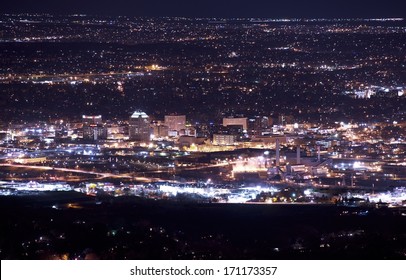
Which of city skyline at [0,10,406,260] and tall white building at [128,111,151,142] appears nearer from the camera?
city skyline at [0,10,406,260]

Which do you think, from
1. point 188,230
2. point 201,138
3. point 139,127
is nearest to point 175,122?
point 139,127

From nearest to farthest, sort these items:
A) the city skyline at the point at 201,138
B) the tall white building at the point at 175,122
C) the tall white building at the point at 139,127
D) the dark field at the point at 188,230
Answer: the dark field at the point at 188,230
the city skyline at the point at 201,138
the tall white building at the point at 139,127
the tall white building at the point at 175,122

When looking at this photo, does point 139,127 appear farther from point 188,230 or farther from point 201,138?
point 188,230

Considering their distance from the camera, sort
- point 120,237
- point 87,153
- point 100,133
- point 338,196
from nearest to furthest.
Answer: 1. point 120,237
2. point 338,196
3. point 87,153
4. point 100,133

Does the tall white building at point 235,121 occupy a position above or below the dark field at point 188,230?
above

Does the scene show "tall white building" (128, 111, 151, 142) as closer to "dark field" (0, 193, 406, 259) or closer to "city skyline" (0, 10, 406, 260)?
"city skyline" (0, 10, 406, 260)

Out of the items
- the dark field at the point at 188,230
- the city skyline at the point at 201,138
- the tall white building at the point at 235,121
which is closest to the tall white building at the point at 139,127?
the city skyline at the point at 201,138

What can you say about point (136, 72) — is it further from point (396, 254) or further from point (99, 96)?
point (396, 254)

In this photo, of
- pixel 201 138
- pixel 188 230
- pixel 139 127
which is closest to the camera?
pixel 188 230

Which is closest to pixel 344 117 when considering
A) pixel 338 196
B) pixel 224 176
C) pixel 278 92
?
pixel 278 92

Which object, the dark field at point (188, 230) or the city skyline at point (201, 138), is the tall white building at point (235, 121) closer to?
the city skyline at point (201, 138)

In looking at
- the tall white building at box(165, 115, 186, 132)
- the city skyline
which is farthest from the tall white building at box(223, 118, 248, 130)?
the tall white building at box(165, 115, 186, 132)
